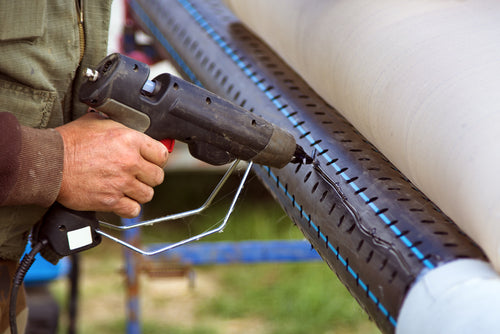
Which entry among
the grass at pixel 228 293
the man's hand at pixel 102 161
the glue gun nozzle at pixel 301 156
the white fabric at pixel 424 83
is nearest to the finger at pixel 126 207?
the man's hand at pixel 102 161

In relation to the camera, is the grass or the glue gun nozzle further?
the grass

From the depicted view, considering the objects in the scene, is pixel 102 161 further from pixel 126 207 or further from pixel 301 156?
pixel 301 156

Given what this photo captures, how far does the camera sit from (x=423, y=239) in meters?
0.82

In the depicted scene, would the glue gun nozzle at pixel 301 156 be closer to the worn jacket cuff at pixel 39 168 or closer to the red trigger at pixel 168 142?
the red trigger at pixel 168 142

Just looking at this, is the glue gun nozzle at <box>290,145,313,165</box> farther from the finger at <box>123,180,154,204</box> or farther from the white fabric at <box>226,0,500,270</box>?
the finger at <box>123,180,154,204</box>

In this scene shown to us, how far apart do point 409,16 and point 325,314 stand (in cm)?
206

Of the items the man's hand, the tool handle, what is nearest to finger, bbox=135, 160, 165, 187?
the man's hand

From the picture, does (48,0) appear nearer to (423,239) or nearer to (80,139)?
(80,139)

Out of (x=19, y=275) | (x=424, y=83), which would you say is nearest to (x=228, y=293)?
(x=19, y=275)

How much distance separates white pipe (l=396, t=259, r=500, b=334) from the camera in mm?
671

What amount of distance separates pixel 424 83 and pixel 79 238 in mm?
598

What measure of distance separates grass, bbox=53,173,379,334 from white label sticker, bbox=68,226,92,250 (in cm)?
155

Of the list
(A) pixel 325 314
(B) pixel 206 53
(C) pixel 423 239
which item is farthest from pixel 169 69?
(C) pixel 423 239

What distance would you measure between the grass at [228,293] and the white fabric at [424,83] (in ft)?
4.97
